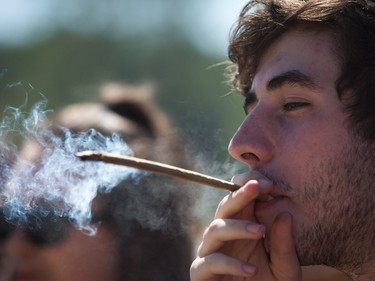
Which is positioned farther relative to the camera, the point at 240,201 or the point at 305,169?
the point at 305,169

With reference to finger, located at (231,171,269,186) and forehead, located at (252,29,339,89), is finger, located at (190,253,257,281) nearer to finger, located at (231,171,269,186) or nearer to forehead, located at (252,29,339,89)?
finger, located at (231,171,269,186)

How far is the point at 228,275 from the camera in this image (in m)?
A: 3.44

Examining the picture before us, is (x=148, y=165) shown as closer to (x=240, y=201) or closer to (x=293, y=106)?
(x=240, y=201)

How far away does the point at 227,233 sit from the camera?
322cm

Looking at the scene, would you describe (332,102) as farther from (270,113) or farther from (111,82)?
(111,82)

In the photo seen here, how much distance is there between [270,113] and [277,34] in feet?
1.83

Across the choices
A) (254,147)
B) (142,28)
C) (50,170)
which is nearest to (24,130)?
(50,170)

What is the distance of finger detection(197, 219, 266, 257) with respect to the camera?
125 inches

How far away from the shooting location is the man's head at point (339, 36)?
11.6 ft

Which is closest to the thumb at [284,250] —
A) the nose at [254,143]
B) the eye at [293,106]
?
the nose at [254,143]

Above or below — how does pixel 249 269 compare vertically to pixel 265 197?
below

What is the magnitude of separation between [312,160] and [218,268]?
1.96 feet

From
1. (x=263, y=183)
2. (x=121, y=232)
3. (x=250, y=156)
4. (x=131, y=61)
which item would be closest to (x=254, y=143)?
(x=250, y=156)

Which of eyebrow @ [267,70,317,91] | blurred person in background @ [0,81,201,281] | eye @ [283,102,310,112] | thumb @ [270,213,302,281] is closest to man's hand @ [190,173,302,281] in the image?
thumb @ [270,213,302,281]
